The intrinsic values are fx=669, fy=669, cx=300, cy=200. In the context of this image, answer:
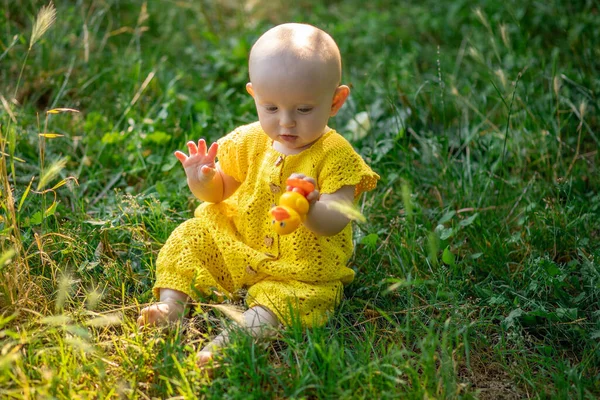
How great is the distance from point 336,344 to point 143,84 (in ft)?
6.19

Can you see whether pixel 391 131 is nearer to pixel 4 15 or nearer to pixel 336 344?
pixel 336 344

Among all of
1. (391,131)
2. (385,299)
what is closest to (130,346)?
(385,299)

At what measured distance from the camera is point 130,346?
1.94 metres

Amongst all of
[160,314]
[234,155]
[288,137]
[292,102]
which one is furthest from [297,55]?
[160,314]

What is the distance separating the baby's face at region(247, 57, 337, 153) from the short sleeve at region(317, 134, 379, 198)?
7cm

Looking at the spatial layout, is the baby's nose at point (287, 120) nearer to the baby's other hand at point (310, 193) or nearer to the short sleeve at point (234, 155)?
the baby's other hand at point (310, 193)

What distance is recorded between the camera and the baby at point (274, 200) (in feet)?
6.46

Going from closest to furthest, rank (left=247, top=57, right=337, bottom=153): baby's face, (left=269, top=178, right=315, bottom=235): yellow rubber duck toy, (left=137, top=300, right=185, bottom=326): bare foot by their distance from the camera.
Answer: (left=269, top=178, right=315, bottom=235): yellow rubber duck toy → (left=247, top=57, right=337, bottom=153): baby's face → (left=137, top=300, right=185, bottom=326): bare foot

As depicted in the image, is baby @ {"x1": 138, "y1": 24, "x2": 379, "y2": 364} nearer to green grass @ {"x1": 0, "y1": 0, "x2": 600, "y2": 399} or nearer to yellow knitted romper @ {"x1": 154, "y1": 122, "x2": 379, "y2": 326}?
yellow knitted romper @ {"x1": 154, "y1": 122, "x2": 379, "y2": 326}

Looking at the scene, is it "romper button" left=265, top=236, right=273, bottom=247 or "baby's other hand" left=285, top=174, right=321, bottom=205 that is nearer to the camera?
"baby's other hand" left=285, top=174, right=321, bottom=205

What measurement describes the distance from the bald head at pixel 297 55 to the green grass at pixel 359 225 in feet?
1.50

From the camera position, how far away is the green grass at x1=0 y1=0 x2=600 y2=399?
73.5 inches

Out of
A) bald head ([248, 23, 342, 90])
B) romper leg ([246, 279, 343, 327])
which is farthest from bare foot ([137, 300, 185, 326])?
bald head ([248, 23, 342, 90])

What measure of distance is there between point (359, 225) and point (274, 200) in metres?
0.54
